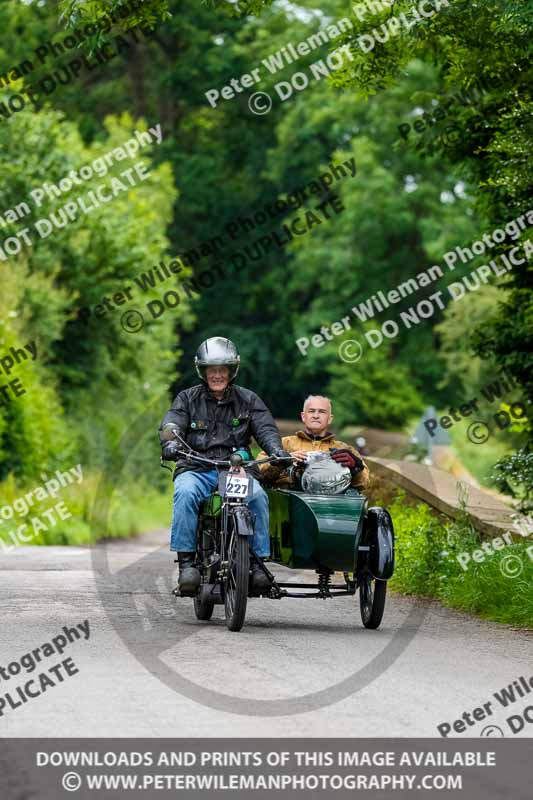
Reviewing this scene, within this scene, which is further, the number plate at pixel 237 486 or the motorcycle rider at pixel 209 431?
the motorcycle rider at pixel 209 431

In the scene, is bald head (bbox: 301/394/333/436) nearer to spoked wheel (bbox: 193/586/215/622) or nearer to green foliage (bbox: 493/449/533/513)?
spoked wheel (bbox: 193/586/215/622)

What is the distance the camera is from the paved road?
296 inches

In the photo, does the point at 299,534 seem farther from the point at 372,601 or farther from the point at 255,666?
the point at 255,666

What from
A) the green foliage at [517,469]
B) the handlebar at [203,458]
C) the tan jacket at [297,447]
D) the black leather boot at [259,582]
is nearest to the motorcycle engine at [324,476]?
the tan jacket at [297,447]

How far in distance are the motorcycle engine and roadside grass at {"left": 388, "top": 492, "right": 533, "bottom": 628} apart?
78.8 inches

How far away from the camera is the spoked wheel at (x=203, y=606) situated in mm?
11462

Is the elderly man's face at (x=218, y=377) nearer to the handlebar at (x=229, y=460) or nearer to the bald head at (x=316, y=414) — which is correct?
the handlebar at (x=229, y=460)

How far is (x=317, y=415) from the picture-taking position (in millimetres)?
12055

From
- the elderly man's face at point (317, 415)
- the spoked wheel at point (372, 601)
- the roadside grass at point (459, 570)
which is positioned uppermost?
the elderly man's face at point (317, 415)

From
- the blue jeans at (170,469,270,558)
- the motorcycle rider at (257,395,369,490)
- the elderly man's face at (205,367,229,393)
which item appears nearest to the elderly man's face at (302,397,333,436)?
the motorcycle rider at (257,395,369,490)

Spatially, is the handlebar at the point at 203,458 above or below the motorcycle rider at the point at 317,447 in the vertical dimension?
above

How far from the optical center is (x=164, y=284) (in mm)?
43250

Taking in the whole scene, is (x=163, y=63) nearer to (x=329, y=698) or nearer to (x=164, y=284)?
(x=164, y=284)
